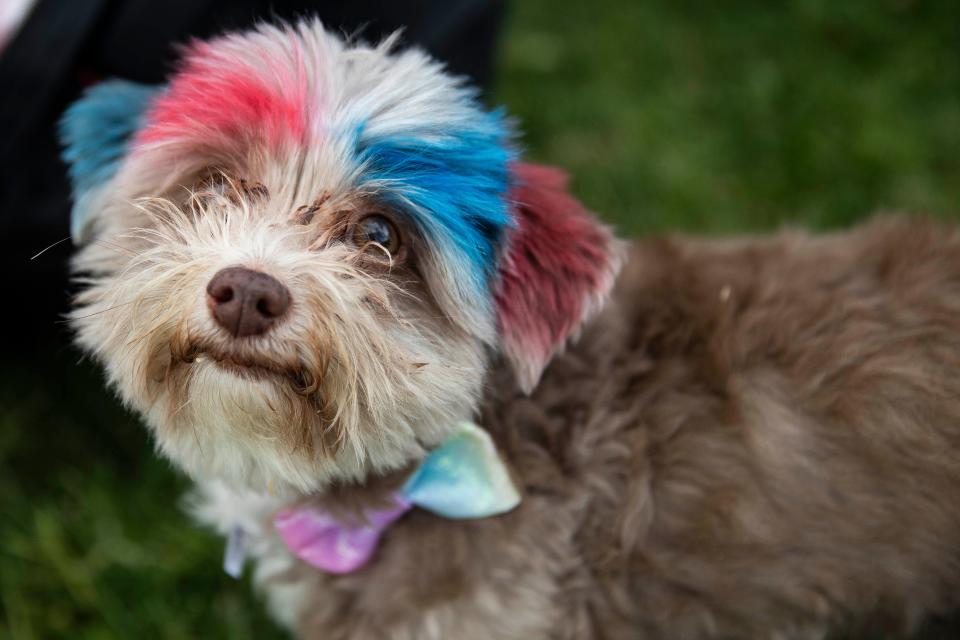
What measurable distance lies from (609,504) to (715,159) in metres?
3.02

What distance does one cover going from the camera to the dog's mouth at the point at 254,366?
2141 mm

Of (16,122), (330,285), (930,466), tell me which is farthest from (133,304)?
(930,466)

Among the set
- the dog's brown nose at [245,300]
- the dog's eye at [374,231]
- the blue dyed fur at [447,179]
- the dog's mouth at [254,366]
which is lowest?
the dog's mouth at [254,366]

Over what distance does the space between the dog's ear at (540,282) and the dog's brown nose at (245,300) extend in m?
0.59

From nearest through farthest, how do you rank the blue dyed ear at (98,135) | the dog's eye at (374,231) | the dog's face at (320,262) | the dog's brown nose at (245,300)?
1. the dog's brown nose at (245,300)
2. the dog's face at (320,262)
3. the dog's eye at (374,231)
4. the blue dyed ear at (98,135)

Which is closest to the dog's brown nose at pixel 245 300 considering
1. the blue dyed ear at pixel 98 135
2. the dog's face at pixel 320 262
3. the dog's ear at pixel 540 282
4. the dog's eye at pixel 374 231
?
the dog's face at pixel 320 262

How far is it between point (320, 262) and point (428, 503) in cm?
74

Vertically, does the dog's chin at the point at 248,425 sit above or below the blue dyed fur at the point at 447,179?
below

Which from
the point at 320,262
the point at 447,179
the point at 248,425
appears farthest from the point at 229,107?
the point at 248,425

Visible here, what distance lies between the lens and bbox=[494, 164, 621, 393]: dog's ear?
242cm

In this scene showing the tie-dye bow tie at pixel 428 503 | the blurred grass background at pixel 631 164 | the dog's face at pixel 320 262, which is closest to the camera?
the dog's face at pixel 320 262

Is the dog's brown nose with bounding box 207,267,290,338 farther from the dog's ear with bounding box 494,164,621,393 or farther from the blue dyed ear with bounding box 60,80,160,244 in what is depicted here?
the blue dyed ear with bounding box 60,80,160,244

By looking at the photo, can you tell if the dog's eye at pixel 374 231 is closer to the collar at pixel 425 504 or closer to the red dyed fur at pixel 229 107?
the red dyed fur at pixel 229 107

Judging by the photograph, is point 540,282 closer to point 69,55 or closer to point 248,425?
point 248,425
